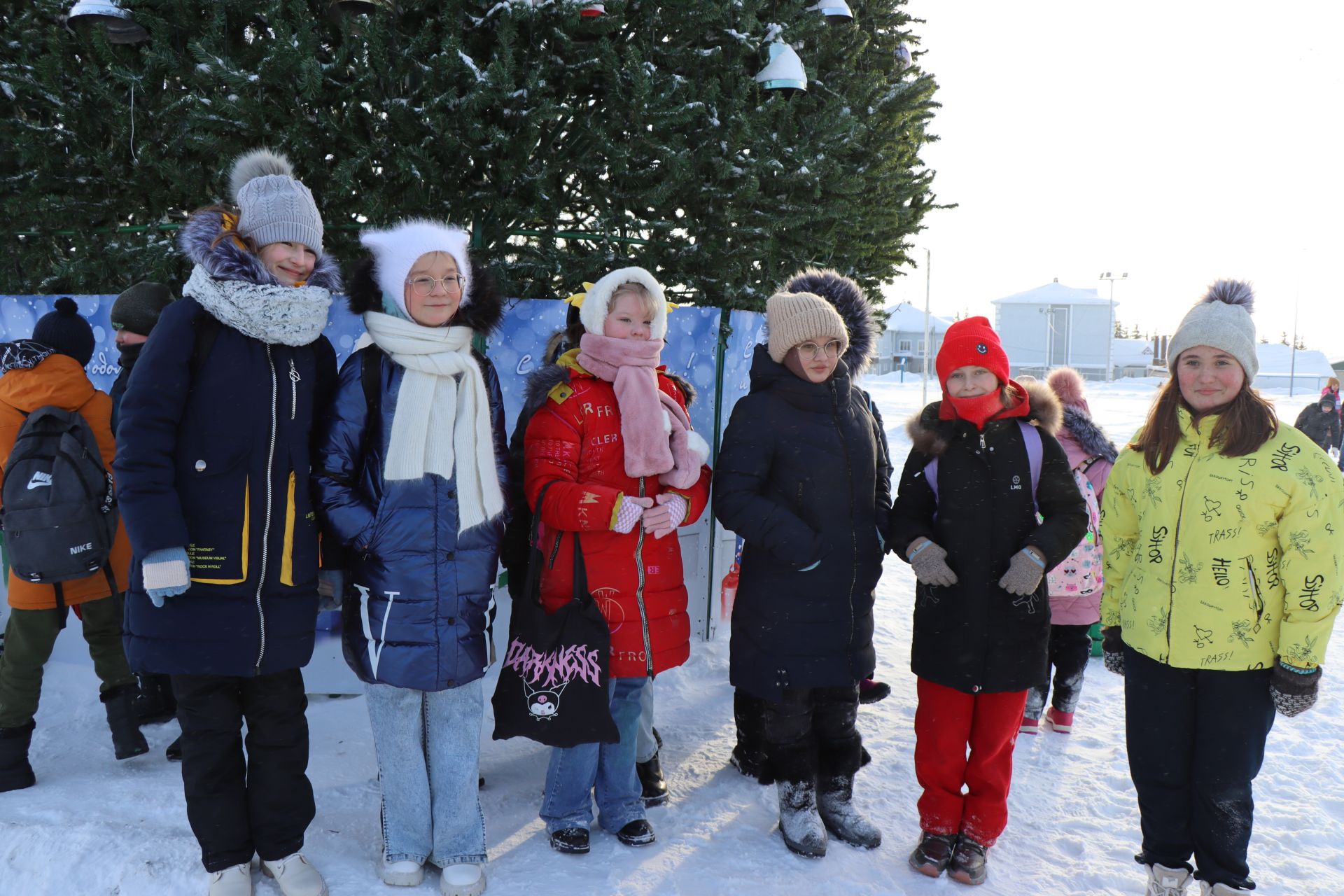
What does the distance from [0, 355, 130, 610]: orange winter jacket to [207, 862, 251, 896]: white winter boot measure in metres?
1.72

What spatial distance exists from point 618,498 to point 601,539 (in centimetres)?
20

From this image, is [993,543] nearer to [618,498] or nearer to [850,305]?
[850,305]

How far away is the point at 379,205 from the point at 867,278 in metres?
3.84

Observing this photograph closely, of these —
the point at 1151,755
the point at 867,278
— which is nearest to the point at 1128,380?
the point at 867,278

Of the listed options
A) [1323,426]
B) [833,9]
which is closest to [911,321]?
[1323,426]

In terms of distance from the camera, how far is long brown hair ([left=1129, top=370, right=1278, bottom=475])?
2.78 m

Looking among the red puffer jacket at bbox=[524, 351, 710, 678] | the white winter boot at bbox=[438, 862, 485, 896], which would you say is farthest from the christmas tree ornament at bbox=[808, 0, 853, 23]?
the white winter boot at bbox=[438, 862, 485, 896]

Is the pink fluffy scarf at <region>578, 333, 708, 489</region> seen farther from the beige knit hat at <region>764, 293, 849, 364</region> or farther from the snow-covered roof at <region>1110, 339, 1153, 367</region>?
the snow-covered roof at <region>1110, 339, 1153, 367</region>

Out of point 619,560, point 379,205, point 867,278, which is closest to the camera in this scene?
point 619,560

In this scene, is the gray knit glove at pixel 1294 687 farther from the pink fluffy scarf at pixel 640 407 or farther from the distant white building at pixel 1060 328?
the distant white building at pixel 1060 328

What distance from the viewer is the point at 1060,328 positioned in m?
61.7

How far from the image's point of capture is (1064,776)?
13.3 ft

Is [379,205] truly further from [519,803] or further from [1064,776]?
[1064,776]

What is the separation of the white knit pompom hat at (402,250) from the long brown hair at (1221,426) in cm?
252
